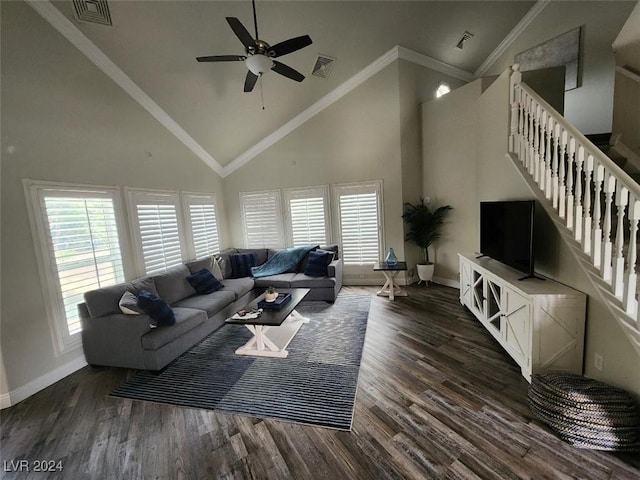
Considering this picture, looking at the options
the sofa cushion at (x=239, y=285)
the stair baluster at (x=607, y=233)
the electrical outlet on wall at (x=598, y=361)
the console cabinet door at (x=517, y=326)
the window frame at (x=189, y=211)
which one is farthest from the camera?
the window frame at (x=189, y=211)

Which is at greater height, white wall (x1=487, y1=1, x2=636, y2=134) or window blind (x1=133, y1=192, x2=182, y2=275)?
white wall (x1=487, y1=1, x2=636, y2=134)

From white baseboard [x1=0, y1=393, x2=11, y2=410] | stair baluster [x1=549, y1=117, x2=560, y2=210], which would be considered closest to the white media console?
stair baluster [x1=549, y1=117, x2=560, y2=210]

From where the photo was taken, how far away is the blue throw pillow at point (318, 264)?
466 centimetres

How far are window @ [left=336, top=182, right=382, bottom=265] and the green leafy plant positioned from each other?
549 millimetres

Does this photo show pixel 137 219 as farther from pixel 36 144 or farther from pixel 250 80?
pixel 250 80

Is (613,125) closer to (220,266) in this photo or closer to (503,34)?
(503,34)

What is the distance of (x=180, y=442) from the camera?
1.99m

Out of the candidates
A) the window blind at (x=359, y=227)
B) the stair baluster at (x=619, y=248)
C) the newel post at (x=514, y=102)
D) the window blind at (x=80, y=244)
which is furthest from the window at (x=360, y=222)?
the window blind at (x=80, y=244)

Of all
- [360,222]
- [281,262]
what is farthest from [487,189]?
[281,262]

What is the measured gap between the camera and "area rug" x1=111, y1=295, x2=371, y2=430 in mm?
2260

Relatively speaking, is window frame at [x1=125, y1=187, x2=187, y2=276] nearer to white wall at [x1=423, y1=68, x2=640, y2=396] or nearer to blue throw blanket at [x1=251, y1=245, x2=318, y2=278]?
blue throw blanket at [x1=251, y1=245, x2=318, y2=278]

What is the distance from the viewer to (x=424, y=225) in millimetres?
4949

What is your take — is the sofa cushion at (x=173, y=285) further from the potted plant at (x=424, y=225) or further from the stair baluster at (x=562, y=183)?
the stair baluster at (x=562, y=183)

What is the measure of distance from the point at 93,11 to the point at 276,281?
12.6 ft
